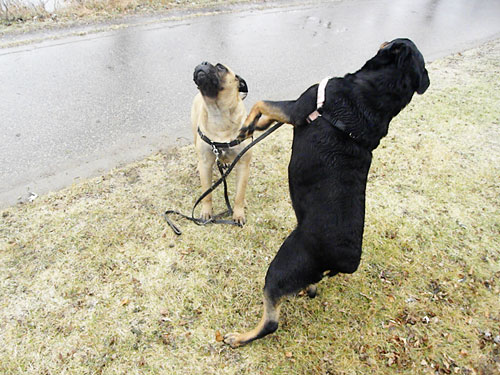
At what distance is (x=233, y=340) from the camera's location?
268 centimetres

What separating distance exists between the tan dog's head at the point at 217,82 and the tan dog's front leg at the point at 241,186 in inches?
23.3

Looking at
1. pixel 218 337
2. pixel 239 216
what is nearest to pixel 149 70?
pixel 239 216

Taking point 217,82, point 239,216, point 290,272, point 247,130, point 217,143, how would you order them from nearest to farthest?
Result: point 290,272 → point 247,130 → point 217,82 → point 217,143 → point 239,216

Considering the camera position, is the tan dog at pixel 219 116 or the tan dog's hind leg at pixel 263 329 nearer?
the tan dog's hind leg at pixel 263 329

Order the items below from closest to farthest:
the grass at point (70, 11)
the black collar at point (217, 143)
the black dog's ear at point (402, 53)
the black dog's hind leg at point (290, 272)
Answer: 1. the black dog's ear at point (402, 53)
2. the black dog's hind leg at point (290, 272)
3. the black collar at point (217, 143)
4. the grass at point (70, 11)

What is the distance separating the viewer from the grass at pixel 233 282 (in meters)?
2.64

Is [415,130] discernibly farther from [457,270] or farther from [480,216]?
[457,270]

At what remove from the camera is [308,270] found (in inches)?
87.0

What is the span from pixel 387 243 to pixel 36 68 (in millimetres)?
6693

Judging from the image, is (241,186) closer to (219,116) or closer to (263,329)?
(219,116)

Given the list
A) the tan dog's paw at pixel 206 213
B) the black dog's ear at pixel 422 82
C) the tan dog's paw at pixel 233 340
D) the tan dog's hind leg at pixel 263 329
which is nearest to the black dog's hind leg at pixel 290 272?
the tan dog's hind leg at pixel 263 329

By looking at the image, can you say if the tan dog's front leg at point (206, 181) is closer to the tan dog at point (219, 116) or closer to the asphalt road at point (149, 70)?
the tan dog at point (219, 116)

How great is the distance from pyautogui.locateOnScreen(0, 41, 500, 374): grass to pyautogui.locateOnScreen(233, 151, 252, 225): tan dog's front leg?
152 millimetres

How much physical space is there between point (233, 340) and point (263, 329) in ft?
0.92
